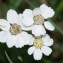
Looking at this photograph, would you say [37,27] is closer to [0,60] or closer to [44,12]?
[44,12]

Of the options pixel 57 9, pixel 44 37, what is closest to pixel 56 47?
pixel 57 9

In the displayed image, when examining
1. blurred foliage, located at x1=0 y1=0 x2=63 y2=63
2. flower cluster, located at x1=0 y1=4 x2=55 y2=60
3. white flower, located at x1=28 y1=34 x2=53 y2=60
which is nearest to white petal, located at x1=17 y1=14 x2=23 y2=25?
flower cluster, located at x1=0 y1=4 x2=55 y2=60

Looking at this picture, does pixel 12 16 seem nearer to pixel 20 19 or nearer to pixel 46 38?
pixel 20 19

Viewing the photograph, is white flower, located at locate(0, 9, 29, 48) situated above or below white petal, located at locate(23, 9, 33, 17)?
below

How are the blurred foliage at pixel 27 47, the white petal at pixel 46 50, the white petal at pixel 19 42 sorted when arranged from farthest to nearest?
the blurred foliage at pixel 27 47
the white petal at pixel 46 50
the white petal at pixel 19 42

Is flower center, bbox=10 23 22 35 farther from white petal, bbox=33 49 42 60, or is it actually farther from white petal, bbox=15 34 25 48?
white petal, bbox=33 49 42 60

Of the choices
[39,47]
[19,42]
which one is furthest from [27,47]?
[19,42]

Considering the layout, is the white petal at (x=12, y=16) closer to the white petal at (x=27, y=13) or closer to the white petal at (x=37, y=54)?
the white petal at (x=27, y=13)

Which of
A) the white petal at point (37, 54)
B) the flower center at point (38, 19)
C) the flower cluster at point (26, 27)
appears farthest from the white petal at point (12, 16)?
the white petal at point (37, 54)
